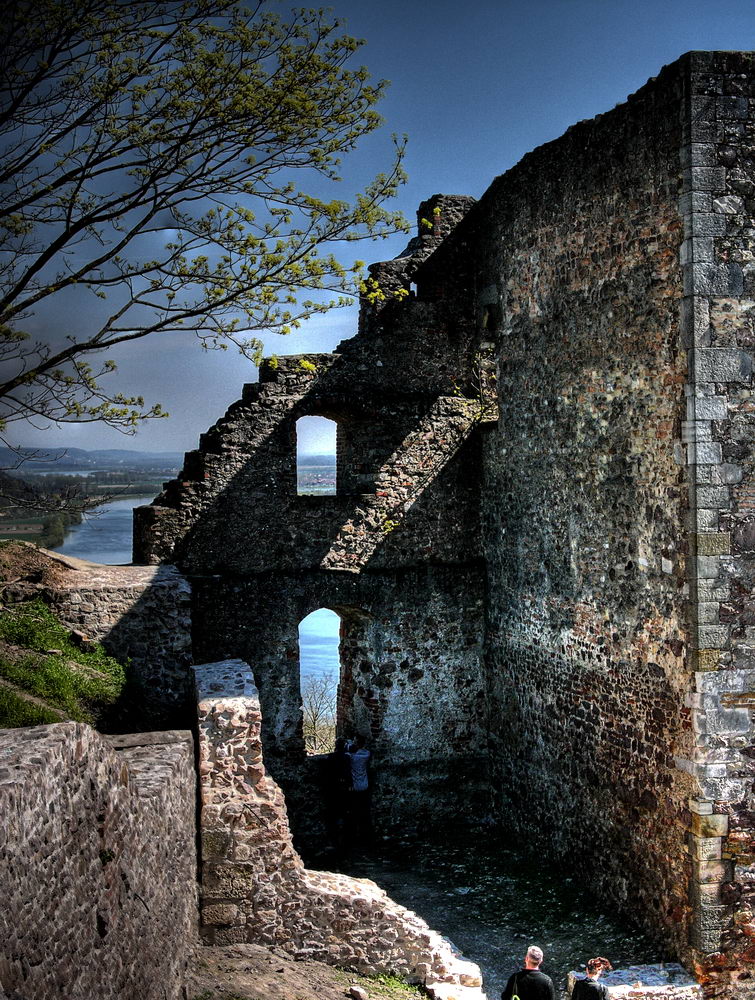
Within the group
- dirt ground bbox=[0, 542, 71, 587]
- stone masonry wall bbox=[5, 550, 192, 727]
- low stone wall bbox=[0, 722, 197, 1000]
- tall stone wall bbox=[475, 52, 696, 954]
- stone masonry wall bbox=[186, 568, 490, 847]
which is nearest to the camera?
low stone wall bbox=[0, 722, 197, 1000]

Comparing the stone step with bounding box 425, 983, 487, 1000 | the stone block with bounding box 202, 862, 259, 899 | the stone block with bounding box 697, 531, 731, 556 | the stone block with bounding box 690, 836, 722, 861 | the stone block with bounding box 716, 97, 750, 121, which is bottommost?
the stone step with bounding box 425, 983, 487, 1000

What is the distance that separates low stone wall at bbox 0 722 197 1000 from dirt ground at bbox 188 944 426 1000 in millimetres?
432

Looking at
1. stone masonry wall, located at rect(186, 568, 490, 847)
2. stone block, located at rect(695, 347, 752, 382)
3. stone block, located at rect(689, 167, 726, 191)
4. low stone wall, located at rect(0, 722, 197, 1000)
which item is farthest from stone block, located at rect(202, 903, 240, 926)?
stone block, located at rect(689, 167, 726, 191)

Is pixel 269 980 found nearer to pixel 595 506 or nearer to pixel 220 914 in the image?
pixel 220 914

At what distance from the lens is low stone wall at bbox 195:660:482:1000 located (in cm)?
829

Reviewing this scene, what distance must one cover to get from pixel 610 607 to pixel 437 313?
4.96 meters

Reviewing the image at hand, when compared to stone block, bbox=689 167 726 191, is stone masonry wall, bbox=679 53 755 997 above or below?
below

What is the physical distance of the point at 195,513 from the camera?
1166 cm

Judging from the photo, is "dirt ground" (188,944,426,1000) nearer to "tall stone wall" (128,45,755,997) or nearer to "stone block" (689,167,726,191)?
"tall stone wall" (128,45,755,997)

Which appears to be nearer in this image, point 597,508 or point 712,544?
point 712,544

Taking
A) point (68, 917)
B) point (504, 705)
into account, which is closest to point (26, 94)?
point (68, 917)

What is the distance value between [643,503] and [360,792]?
5245 mm

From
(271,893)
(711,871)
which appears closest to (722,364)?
(711,871)

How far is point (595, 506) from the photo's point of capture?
9.88 metres
